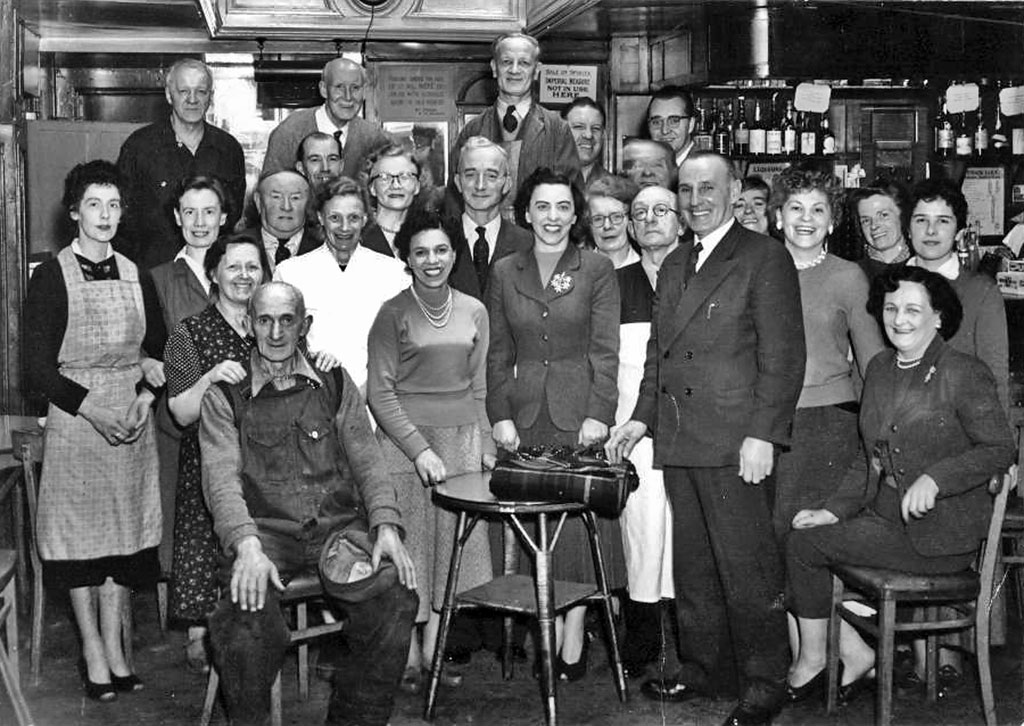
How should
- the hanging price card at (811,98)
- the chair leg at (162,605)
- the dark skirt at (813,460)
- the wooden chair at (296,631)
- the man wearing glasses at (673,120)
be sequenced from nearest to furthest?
the wooden chair at (296,631), the dark skirt at (813,460), the chair leg at (162,605), the man wearing glasses at (673,120), the hanging price card at (811,98)

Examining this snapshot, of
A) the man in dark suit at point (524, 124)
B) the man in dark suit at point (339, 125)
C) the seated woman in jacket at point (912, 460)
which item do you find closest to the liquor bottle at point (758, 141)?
the man in dark suit at point (524, 124)

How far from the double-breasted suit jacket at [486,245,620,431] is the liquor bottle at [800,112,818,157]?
13.7ft

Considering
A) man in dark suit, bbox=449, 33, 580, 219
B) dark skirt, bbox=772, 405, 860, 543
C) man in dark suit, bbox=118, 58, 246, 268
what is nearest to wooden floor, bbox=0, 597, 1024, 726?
dark skirt, bbox=772, 405, 860, 543

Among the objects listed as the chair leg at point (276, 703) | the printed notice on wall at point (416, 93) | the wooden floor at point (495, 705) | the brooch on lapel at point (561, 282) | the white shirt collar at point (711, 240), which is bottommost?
the wooden floor at point (495, 705)

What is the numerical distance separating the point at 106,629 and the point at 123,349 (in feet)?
3.35

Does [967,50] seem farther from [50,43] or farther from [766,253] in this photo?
[50,43]

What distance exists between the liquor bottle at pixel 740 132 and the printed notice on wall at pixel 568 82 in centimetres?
98

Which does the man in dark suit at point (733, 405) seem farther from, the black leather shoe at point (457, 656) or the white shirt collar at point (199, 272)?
the white shirt collar at point (199, 272)

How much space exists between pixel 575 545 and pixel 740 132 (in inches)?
170

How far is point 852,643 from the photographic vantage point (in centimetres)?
434

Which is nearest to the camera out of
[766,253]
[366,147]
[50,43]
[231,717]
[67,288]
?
[231,717]

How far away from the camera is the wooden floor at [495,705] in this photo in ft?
13.7

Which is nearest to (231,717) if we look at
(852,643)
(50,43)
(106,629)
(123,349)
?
(106,629)

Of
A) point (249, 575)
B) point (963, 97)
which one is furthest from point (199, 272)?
point (963, 97)
